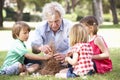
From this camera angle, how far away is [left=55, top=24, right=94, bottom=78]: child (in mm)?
6139

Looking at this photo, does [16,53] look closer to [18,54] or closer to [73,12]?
[18,54]

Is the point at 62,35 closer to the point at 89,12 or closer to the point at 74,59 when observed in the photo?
the point at 74,59

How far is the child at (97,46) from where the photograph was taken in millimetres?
6703

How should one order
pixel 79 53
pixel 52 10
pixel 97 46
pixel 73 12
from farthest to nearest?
pixel 73 12 < pixel 97 46 < pixel 52 10 < pixel 79 53

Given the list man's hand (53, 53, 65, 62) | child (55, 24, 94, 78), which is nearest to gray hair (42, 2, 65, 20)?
child (55, 24, 94, 78)

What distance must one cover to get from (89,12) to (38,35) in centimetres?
6842

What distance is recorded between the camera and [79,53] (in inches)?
243

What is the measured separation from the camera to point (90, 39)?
6914mm

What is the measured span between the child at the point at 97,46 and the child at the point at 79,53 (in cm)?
37

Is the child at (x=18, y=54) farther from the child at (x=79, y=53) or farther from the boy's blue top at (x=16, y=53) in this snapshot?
the child at (x=79, y=53)

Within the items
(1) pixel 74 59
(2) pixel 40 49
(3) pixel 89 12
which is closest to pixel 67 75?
(1) pixel 74 59

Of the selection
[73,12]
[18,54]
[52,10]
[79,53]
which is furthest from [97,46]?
[73,12]

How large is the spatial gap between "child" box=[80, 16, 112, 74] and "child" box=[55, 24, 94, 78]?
367 millimetres

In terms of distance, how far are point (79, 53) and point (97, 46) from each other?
29.3 inches
